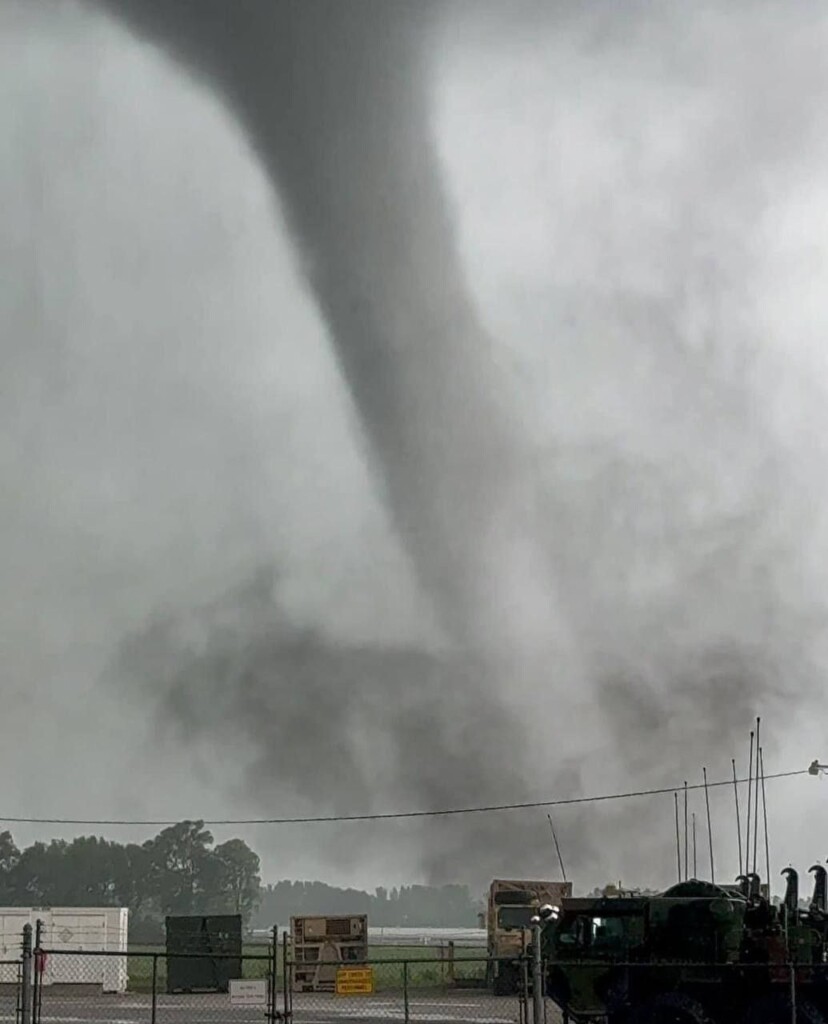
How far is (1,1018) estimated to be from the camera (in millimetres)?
29891

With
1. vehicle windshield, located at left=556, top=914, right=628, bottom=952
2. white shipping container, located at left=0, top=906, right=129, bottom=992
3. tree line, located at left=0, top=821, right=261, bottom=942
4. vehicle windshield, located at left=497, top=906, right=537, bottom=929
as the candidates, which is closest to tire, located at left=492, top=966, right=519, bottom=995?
vehicle windshield, located at left=497, top=906, right=537, bottom=929

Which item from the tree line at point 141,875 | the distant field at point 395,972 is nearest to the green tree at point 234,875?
the tree line at point 141,875

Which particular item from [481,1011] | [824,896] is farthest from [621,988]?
[481,1011]

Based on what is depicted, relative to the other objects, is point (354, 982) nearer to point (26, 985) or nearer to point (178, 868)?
point (26, 985)

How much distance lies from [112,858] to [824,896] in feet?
458

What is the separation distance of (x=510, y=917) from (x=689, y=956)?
49.8 feet

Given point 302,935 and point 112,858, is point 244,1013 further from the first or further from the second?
point 112,858

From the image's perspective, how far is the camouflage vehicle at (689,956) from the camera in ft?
75.8

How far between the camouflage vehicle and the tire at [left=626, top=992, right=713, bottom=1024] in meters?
0.02

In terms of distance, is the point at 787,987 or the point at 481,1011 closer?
the point at 787,987

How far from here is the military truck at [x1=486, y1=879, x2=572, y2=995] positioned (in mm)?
39344

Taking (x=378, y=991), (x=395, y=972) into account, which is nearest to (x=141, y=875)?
(x=395, y=972)

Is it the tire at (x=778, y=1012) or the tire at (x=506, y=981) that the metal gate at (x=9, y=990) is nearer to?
the tire at (x=506, y=981)

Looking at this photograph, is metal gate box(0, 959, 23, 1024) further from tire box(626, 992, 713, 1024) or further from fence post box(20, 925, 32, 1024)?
tire box(626, 992, 713, 1024)
